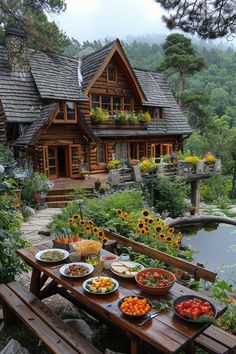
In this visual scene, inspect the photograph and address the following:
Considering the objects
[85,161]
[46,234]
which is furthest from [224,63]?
[46,234]

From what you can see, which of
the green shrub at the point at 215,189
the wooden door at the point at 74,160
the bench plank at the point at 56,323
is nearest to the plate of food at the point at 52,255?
the bench plank at the point at 56,323

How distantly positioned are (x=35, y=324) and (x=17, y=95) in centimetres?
1276

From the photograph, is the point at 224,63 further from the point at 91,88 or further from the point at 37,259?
the point at 37,259

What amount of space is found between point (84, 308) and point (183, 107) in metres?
26.9

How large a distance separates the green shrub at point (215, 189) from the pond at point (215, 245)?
8.35 meters

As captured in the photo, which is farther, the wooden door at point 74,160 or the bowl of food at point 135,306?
the wooden door at point 74,160

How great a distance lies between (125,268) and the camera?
11.9 feet

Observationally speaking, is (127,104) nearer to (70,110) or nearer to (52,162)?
(70,110)

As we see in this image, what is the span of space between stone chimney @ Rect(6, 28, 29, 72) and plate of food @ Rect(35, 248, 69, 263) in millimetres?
12124

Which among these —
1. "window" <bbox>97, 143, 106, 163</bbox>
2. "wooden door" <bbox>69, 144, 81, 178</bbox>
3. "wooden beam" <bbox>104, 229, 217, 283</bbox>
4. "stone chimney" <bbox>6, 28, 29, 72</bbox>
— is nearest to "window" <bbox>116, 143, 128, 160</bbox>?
"window" <bbox>97, 143, 106, 163</bbox>

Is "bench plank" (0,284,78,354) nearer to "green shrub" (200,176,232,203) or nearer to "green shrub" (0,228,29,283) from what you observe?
"green shrub" (0,228,29,283)

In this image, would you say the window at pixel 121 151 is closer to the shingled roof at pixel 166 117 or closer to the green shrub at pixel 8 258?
the shingled roof at pixel 166 117

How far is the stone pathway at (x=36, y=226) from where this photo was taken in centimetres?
758

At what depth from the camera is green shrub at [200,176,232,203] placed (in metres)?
20.8
